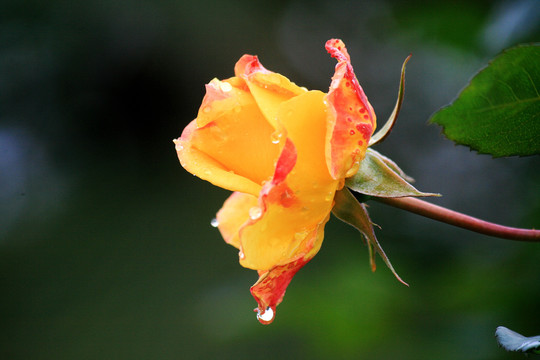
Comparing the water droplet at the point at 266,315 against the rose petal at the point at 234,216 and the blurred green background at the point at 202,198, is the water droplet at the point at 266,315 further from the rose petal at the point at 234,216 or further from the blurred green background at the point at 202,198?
the blurred green background at the point at 202,198

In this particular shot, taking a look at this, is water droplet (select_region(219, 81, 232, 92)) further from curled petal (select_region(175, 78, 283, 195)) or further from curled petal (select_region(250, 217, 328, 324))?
curled petal (select_region(250, 217, 328, 324))

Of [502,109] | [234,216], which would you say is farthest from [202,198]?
[502,109]

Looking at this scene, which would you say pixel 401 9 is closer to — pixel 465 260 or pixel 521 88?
pixel 465 260

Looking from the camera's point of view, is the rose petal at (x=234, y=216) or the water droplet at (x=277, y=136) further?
the rose petal at (x=234, y=216)

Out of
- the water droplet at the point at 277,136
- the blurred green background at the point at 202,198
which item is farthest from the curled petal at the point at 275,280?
the blurred green background at the point at 202,198

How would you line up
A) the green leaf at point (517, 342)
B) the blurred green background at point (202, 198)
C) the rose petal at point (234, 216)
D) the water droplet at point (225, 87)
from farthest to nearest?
the blurred green background at point (202, 198), the rose petal at point (234, 216), the water droplet at point (225, 87), the green leaf at point (517, 342)

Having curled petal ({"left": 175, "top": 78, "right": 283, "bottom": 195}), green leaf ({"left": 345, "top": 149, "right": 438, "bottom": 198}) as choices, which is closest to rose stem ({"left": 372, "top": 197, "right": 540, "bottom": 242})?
green leaf ({"left": 345, "top": 149, "right": 438, "bottom": 198})

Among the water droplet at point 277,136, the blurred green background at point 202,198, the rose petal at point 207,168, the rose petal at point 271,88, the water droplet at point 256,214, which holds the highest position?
the rose petal at point 271,88

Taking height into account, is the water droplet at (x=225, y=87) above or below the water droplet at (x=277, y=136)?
above
